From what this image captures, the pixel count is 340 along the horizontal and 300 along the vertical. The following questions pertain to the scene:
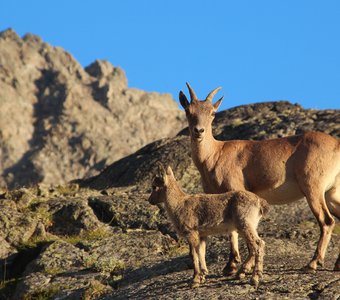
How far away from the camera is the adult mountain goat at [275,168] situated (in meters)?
17.0

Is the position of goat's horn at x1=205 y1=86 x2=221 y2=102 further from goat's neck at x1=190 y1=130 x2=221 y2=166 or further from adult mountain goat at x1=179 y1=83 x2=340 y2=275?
goat's neck at x1=190 y1=130 x2=221 y2=166

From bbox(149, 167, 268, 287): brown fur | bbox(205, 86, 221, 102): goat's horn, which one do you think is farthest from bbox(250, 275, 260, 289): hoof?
bbox(205, 86, 221, 102): goat's horn

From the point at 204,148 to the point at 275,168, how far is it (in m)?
1.79

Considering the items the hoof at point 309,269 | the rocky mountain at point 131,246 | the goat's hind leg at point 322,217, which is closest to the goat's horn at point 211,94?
the goat's hind leg at point 322,217

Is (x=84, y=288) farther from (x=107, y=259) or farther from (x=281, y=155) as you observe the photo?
(x=281, y=155)

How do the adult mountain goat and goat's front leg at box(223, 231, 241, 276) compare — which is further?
the adult mountain goat

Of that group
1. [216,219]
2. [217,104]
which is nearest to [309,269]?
[216,219]

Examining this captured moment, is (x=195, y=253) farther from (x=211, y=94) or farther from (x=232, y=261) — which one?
(x=211, y=94)

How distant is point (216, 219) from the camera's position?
1552cm

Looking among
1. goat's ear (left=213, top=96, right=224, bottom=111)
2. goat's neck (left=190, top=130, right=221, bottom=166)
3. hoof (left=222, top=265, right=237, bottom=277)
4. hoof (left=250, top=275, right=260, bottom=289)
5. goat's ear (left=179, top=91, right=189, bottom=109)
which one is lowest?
hoof (left=250, top=275, right=260, bottom=289)

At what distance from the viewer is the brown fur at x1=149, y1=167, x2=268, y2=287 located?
49.4ft

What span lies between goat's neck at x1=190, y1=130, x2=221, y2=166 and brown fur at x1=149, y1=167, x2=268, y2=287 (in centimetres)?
199

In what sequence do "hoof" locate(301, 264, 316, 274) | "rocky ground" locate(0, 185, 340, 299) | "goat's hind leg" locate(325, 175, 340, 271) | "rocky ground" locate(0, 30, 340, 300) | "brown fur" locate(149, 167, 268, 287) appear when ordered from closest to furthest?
1. "brown fur" locate(149, 167, 268, 287)
2. "rocky ground" locate(0, 185, 340, 299)
3. "rocky ground" locate(0, 30, 340, 300)
4. "hoof" locate(301, 264, 316, 274)
5. "goat's hind leg" locate(325, 175, 340, 271)

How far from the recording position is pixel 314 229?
22844 millimetres
